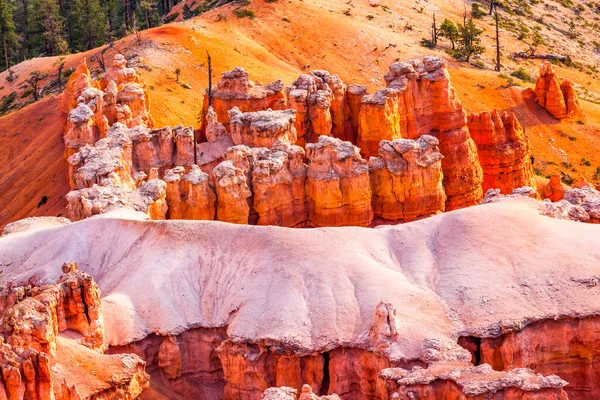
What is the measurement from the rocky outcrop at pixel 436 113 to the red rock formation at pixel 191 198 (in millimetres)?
15805

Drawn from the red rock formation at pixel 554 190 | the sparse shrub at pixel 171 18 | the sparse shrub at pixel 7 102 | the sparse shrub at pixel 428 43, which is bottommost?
the sparse shrub at pixel 7 102

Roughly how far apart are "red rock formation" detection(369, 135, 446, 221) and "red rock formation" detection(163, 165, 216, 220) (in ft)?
29.5

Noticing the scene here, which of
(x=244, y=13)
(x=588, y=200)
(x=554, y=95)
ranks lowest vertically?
(x=554, y=95)

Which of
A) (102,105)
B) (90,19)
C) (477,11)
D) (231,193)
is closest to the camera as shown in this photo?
(231,193)

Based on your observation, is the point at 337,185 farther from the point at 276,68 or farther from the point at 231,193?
the point at 276,68

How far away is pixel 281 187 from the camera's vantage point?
2133 inches

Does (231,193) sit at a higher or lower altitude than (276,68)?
higher

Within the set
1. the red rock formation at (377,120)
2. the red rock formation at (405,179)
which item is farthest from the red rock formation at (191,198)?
the red rock formation at (377,120)

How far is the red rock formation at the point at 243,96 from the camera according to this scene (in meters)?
64.8

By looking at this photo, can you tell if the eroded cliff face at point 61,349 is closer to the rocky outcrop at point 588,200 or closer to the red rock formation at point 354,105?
the rocky outcrop at point 588,200

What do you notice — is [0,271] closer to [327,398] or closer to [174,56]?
[327,398]

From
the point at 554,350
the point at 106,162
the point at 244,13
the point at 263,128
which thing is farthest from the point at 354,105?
the point at 554,350

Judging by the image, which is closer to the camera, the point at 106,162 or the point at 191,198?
the point at 191,198

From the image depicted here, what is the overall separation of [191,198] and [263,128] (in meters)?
8.08
